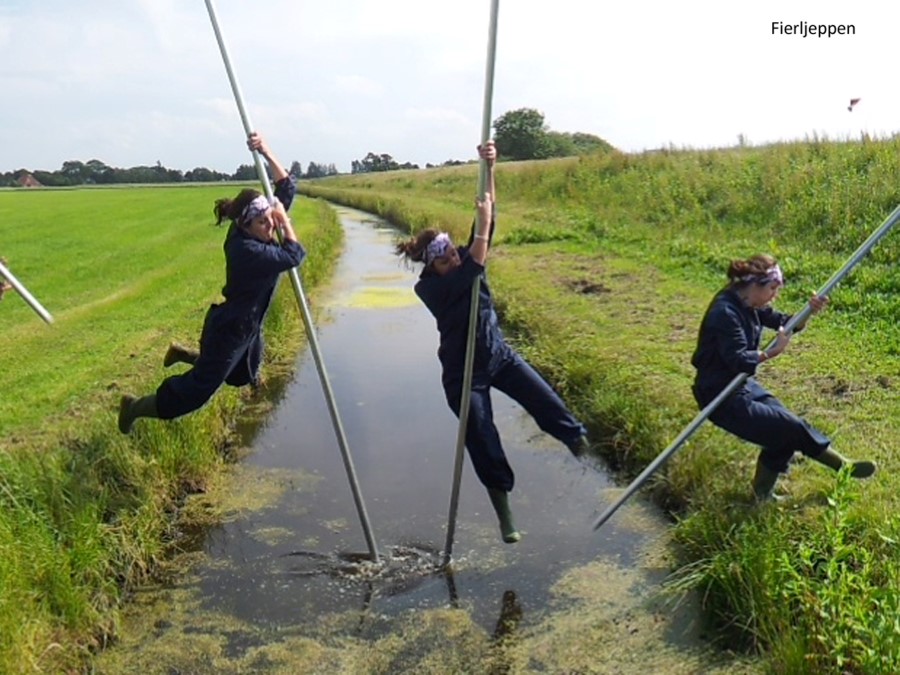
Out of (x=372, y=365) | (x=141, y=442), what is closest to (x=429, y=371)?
(x=372, y=365)

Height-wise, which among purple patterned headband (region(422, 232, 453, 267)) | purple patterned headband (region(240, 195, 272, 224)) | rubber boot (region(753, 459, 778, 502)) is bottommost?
rubber boot (region(753, 459, 778, 502))

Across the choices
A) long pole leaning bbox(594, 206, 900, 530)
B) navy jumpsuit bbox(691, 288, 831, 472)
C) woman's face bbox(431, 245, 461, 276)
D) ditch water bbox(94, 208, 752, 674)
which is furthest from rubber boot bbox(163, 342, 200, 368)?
navy jumpsuit bbox(691, 288, 831, 472)

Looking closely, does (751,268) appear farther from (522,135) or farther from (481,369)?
(522,135)

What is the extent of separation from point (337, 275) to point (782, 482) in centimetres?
1554

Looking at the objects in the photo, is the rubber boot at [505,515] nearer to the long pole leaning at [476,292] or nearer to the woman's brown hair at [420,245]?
the long pole leaning at [476,292]

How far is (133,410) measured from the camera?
679cm

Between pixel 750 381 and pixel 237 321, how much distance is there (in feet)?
10.6

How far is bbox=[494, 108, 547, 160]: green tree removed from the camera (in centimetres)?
5084

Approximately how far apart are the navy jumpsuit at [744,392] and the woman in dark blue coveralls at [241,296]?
8.42 ft

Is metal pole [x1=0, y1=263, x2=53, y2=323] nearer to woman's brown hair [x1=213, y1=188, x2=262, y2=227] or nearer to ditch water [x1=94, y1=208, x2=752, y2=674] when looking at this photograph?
woman's brown hair [x1=213, y1=188, x2=262, y2=227]

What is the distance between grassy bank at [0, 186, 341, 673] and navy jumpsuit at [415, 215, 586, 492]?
93.0 inches

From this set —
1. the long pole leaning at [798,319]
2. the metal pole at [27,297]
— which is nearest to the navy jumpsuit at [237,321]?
the metal pole at [27,297]

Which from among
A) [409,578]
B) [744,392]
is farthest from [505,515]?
[744,392]

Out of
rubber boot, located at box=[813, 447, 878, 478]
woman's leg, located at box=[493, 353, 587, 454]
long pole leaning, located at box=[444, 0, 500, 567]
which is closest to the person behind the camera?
long pole leaning, located at box=[444, 0, 500, 567]
